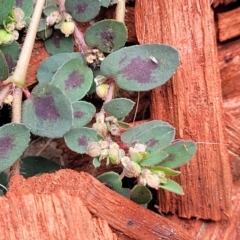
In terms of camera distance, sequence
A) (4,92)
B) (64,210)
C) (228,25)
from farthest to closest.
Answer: (228,25) → (4,92) → (64,210)

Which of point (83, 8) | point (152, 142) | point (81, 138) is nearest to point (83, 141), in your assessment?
point (81, 138)

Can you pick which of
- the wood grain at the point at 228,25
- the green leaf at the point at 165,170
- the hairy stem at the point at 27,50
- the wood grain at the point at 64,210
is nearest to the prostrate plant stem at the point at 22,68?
the hairy stem at the point at 27,50

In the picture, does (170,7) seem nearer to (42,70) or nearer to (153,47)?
(153,47)

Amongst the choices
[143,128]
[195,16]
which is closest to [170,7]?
[195,16]

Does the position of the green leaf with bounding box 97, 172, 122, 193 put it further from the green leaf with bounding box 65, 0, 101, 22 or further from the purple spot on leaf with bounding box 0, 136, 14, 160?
the green leaf with bounding box 65, 0, 101, 22

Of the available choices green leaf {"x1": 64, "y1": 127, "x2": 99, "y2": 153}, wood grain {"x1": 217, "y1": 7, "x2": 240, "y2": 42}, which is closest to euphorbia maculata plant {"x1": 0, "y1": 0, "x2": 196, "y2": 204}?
green leaf {"x1": 64, "y1": 127, "x2": 99, "y2": 153}

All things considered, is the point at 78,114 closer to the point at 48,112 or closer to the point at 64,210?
the point at 48,112

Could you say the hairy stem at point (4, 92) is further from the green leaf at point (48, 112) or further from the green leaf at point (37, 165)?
the green leaf at point (37, 165)
